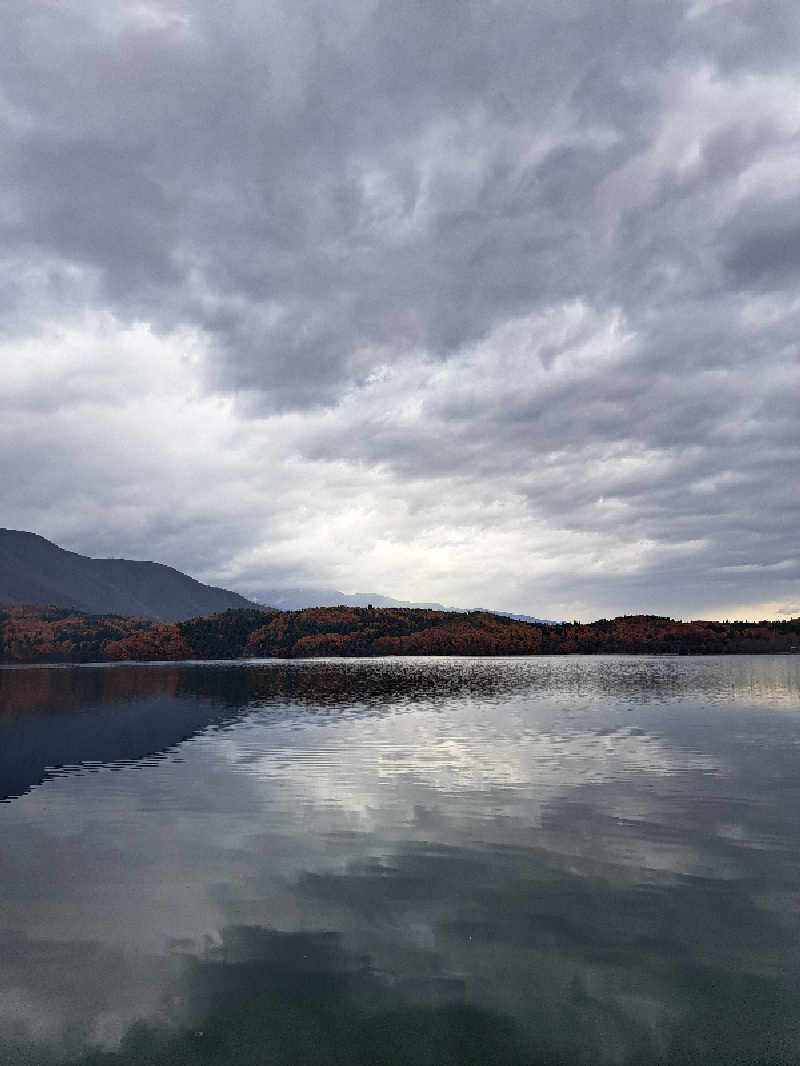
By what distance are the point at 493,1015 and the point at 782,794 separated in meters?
28.5

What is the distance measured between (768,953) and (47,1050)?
17.1m

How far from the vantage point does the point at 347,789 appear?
128 feet

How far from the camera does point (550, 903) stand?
69.7 ft

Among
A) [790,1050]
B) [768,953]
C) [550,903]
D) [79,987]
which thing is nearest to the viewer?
[790,1050]

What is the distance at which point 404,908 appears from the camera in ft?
69.1

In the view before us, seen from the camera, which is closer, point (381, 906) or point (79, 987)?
point (79, 987)

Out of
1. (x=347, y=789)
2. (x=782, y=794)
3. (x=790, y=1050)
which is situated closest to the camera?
(x=790, y=1050)

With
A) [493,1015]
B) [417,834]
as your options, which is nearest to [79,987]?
[493,1015]

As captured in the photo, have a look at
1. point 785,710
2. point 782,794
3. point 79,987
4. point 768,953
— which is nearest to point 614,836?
point 768,953

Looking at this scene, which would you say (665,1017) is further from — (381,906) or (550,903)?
(381,906)

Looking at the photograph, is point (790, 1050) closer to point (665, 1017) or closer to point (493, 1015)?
point (665, 1017)

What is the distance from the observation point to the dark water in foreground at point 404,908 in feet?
47.0

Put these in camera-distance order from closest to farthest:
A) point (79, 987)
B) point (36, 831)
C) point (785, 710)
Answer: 1. point (79, 987)
2. point (36, 831)
3. point (785, 710)

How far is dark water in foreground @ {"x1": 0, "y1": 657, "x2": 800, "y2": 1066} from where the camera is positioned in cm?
1433
